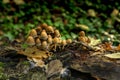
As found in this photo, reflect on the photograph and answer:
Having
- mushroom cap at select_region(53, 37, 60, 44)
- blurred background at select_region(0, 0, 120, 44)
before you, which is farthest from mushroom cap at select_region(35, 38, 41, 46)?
blurred background at select_region(0, 0, 120, 44)

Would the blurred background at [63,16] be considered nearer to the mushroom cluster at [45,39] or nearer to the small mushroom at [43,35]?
the mushroom cluster at [45,39]

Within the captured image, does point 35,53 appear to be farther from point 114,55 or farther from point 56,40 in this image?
point 114,55

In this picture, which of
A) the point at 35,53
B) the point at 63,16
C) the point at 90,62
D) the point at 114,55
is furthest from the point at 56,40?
the point at 63,16

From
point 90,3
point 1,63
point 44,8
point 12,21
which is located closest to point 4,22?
point 12,21

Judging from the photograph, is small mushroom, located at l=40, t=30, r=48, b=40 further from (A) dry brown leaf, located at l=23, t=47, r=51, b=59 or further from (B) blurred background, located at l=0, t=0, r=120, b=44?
(B) blurred background, located at l=0, t=0, r=120, b=44

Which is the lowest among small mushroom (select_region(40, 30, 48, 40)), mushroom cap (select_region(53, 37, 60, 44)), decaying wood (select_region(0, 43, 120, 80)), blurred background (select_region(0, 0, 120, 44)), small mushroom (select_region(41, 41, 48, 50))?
blurred background (select_region(0, 0, 120, 44))

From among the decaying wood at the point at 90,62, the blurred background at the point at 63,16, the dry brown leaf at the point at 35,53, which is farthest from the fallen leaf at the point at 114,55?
the blurred background at the point at 63,16
